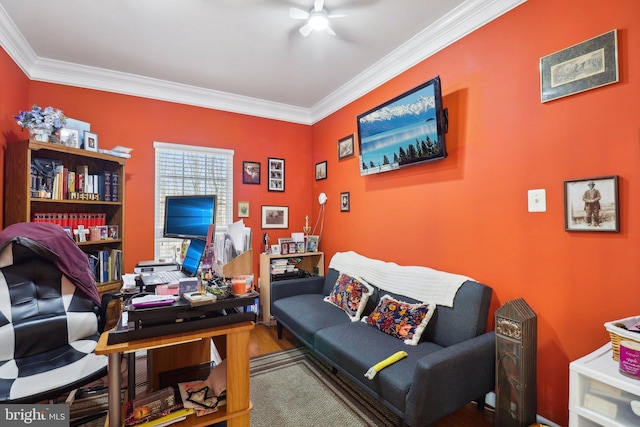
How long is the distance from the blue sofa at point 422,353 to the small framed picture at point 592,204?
0.69 metres

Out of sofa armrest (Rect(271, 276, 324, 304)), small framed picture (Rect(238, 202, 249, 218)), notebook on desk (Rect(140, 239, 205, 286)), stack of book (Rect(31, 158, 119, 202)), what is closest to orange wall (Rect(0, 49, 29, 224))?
stack of book (Rect(31, 158, 119, 202))

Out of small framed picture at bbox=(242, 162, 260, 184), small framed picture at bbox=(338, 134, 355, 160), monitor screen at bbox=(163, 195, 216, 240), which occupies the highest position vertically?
small framed picture at bbox=(338, 134, 355, 160)

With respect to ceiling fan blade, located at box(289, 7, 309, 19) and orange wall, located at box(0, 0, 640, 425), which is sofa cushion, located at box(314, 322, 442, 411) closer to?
orange wall, located at box(0, 0, 640, 425)

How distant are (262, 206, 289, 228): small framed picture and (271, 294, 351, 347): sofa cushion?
121 centimetres

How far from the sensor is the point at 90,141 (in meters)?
2.94

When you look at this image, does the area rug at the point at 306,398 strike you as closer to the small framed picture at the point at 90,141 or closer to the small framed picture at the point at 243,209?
the small framed picture at the point at 243,209

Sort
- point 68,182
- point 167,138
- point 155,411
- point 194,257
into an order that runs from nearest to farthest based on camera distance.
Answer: point 155,411 < point 194,257 < point 68,182 < point 167,138

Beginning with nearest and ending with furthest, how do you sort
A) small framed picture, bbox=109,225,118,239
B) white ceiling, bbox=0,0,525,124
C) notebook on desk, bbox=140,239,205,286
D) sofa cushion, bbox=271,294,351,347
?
notebook on desk, bbox=140,239,205,286, white ceiling, bbox=0,0,525,124, sofa cushion, bbox=271,294,351,347, small framed picture, bbox=109,225,118,239

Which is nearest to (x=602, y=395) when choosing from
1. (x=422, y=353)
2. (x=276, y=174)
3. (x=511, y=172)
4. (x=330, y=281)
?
(x=422, y=353)

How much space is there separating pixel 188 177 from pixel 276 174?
3.77 feet

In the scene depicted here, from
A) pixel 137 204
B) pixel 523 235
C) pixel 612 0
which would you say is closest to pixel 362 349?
pixel 523 235

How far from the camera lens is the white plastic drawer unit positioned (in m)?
1.21

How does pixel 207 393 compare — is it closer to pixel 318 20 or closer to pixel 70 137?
pixel 318 20

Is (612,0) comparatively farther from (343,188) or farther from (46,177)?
(46,177)
